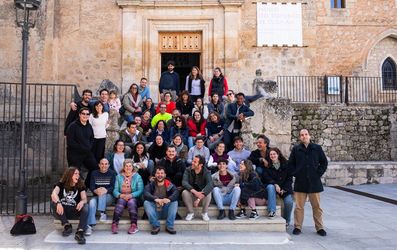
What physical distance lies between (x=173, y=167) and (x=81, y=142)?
1.83 metres

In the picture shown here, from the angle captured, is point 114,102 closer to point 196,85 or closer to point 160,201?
point 196,85

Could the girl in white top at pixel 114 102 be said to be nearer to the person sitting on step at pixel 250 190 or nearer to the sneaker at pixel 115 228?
the sneaker at pixel 115 228

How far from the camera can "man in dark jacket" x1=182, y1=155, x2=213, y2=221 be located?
6559 millimetres

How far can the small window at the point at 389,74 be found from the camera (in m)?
16.7

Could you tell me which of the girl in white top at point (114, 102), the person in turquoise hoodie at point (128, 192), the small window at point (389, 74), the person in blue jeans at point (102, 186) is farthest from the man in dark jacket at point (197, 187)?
the small window at point (389, 74)

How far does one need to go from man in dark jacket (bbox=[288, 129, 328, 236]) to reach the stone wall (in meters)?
7.38

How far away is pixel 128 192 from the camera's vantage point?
6625mm

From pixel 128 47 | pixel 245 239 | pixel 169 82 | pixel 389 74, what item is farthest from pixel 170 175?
pixel 389 74

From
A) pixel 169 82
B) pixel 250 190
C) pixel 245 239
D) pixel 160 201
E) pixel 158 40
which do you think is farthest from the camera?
pixel 158 40

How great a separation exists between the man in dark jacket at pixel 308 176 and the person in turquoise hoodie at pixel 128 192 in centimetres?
279

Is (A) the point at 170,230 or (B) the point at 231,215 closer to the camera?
(A) the point at 170,230

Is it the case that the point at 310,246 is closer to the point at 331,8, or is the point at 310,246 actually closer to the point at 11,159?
the point at 11,159

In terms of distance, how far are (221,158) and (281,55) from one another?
8764mm

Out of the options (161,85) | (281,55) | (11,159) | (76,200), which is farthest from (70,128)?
(281,55)
